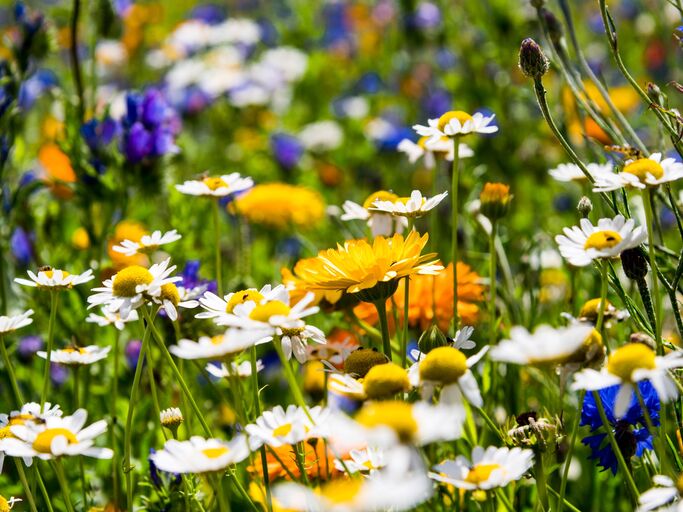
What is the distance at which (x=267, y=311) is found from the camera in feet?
1.83

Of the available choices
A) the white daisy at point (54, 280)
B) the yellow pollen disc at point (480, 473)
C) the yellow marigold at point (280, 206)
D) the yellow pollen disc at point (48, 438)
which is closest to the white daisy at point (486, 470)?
the yellow pollen disc at point (480, 473)

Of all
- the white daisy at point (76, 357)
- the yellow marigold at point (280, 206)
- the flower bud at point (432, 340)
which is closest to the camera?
the flower bud at point (432, 340)

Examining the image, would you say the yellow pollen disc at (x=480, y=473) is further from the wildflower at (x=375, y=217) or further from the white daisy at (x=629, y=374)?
the wildflower at (x=375, y=217)

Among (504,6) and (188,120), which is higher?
(504,6)

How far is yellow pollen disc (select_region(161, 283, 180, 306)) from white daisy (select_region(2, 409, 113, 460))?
0.11 meters

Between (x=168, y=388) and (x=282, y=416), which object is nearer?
(x=282, y=416)

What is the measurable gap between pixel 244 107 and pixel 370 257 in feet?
5.43

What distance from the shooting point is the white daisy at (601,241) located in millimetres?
569

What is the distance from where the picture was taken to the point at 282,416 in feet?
1.93

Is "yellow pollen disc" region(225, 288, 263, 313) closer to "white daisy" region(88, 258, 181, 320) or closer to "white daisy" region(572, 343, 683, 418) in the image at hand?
"white daisy" region(88, 258, 181, 320)

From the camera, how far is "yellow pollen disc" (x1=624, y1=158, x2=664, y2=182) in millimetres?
590

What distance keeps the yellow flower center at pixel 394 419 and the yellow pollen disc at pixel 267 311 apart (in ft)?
0.32

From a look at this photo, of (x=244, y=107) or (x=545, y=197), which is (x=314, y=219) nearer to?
(x=545, y=197)

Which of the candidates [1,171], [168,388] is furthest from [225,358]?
[1,171]
